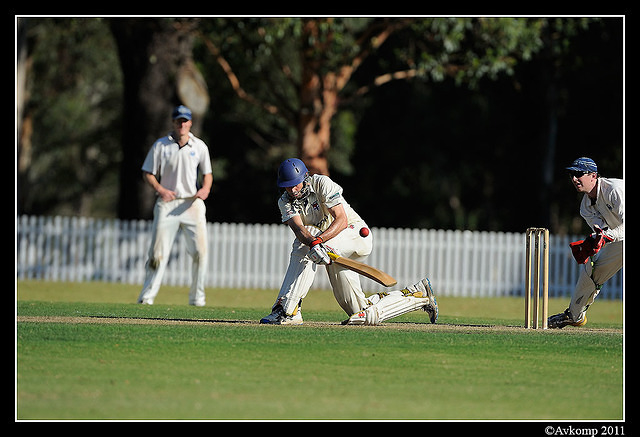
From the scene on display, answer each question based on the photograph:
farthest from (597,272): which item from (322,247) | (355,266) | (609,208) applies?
(322,247)

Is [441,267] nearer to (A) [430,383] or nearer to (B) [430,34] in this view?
(B) [430,34]

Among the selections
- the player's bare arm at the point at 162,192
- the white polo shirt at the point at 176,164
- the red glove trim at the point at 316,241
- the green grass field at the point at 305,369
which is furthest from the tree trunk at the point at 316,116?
the red glove trim at the point at 316,241

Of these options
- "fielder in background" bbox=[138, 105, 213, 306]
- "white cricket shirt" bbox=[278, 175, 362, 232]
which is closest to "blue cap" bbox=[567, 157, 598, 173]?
"white cricket shirt" bbox=[278, 175, 362, 232]

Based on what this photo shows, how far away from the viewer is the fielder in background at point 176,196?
12.5 meters

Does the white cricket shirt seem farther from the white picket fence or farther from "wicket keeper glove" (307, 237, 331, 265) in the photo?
the white picket fence

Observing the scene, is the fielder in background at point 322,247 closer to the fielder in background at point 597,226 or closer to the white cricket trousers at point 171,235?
the fielder in background at point 597,226

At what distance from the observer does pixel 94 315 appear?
34.5ft

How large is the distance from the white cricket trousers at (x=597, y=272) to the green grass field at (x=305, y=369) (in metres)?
0.36

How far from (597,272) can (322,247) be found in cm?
274

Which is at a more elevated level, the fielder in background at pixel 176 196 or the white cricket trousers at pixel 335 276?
the fielder in background at pixel 176 196

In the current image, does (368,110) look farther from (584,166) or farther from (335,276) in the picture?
(335,276)

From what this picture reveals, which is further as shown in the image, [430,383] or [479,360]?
[479,360]
